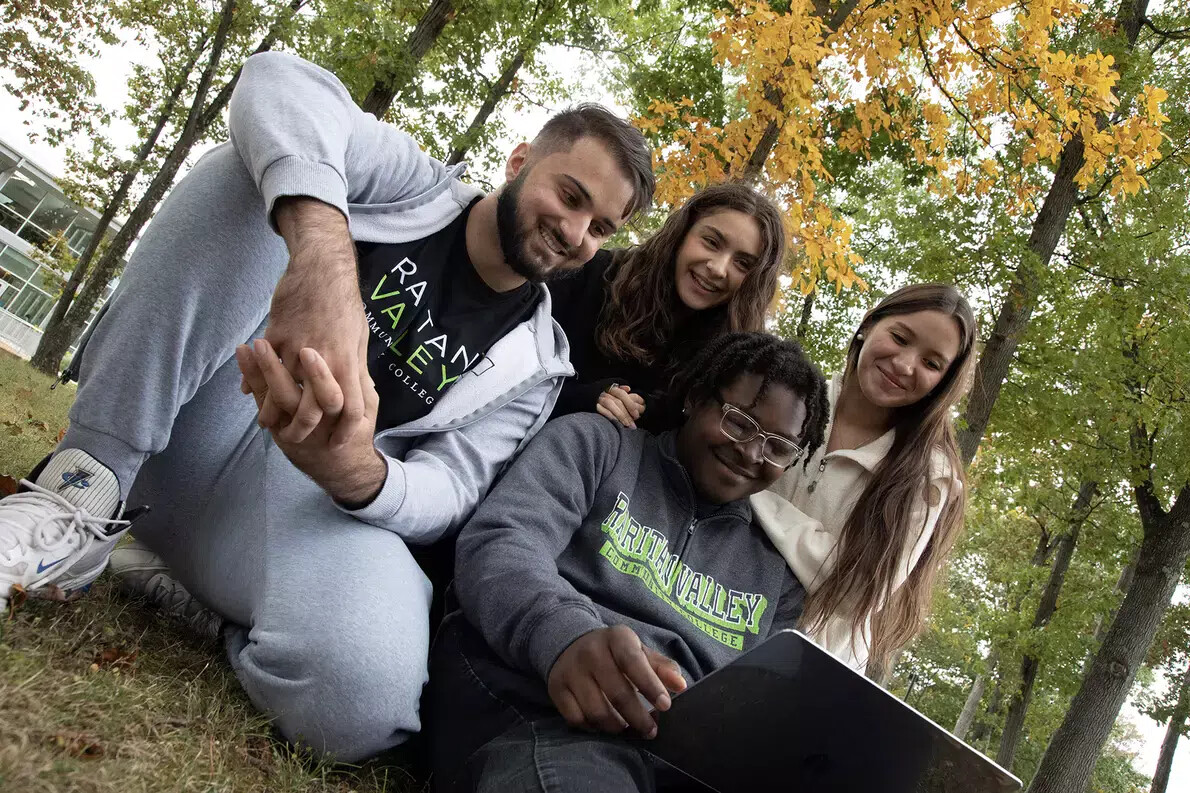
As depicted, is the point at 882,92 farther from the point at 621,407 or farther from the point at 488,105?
the point at 488,105

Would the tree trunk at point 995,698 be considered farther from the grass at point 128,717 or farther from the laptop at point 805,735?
the grass at point 128,717

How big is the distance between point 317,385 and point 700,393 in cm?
145

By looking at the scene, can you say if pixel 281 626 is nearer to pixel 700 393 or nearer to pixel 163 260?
pixel 163 260

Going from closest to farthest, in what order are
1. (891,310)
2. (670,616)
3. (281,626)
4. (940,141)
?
(281,626) < (670,616) < (891,310) < (940,141)

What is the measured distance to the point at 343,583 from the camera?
1.83 metres

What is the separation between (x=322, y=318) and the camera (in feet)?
5.06

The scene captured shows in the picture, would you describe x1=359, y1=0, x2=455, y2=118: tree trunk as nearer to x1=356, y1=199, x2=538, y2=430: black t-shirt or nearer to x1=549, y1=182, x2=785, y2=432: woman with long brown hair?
x1=549, y1=182, x2=785, y2=432: woman with long brown hair

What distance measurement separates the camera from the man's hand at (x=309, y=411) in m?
1.43

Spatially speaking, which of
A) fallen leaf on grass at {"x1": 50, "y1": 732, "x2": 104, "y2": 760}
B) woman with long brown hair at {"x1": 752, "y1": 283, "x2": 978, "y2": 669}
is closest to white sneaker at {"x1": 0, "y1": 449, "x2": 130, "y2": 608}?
fallen leaf on grass at {"x1": 50, "y1": 732, "x2": 104, "y2": 760}

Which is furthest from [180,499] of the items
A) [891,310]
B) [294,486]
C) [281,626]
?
[891,310]

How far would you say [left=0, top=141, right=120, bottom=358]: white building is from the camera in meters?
28.8

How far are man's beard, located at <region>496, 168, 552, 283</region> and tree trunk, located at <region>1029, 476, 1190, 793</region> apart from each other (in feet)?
31.4

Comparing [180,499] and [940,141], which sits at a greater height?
[940,141]

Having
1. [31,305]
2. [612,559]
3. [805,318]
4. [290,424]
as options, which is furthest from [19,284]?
[290,424]
